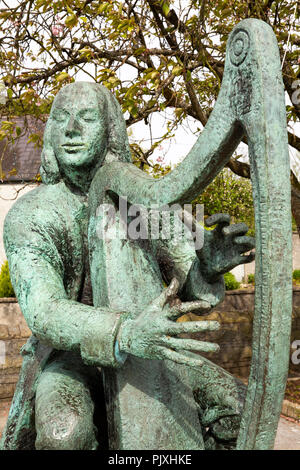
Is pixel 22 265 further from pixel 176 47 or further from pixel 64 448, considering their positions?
pixel 176 47

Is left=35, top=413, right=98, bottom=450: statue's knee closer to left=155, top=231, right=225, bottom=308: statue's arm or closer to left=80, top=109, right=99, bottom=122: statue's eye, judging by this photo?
left=155, top=231, right=225, bottom=308: statue's arm

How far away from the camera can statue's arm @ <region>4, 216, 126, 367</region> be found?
1682mm

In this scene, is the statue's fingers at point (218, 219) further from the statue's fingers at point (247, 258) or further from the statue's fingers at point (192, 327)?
the statue's fingers at point (192, 327)

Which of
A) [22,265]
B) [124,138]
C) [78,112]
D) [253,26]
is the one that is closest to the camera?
[253,26]

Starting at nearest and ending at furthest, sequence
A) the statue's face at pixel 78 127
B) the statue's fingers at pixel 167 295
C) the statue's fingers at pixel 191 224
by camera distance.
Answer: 1. the statue's fingers at pixel 167 295
2. the statue's fingers at pixel 191 224
3. the statue's face at pixel 78 127

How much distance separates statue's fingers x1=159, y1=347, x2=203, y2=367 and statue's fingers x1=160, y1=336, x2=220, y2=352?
0.06 feet

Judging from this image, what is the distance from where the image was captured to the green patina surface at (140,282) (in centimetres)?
142

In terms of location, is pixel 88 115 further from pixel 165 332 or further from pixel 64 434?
pixel 64 434

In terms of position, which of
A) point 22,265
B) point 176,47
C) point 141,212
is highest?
point 176,47

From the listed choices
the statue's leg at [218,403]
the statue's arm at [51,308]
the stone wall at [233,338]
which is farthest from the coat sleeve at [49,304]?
the stone wall at [233,338]

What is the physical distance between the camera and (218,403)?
6.66 feet
